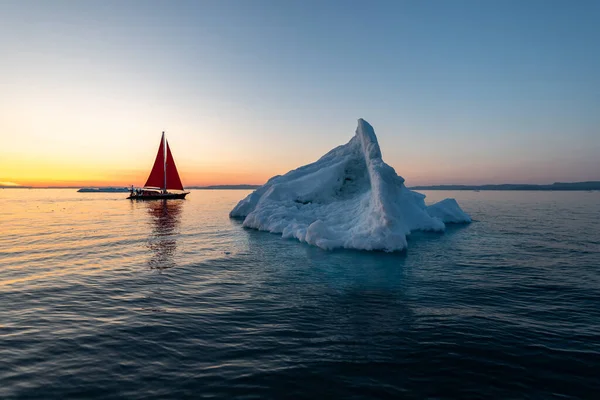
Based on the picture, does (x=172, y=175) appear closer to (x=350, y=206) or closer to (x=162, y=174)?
(x=162, y=174)

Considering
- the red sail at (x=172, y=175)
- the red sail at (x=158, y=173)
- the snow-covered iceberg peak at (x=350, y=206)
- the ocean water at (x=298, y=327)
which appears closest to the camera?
the ocean water at (x=298, y=327)

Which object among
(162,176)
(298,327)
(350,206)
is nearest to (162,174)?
(162,176)

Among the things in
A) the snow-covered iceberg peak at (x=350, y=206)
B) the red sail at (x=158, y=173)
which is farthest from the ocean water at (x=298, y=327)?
the red sail at (x=158, y=173)

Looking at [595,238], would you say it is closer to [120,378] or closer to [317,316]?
[317,316]

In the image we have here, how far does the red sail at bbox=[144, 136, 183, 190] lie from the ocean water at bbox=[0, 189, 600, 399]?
62490mm

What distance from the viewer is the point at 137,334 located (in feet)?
25.5

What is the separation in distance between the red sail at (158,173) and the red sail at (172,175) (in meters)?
2.18

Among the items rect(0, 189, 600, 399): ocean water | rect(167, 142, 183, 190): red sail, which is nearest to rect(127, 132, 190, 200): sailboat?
rect(167, 142, 183, 190): red sail

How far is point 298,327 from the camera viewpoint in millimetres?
8188

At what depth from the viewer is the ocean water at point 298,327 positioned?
5.73 metres

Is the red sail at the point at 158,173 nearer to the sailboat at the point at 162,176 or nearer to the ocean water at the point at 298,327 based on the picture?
the sailboat at the point at 162,176

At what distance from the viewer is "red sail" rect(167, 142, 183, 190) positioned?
78250 millimetres

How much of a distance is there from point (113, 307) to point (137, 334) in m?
2.63

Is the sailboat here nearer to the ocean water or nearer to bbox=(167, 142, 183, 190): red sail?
bbox=(167, 142, 183, 190): red sail
